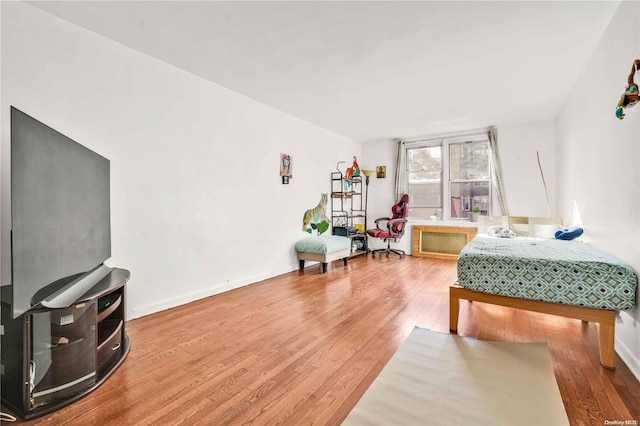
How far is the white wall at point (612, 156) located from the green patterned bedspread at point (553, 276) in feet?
0.44

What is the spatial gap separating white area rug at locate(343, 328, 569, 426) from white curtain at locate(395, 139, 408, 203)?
4.41 m

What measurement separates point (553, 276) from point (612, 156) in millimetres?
1164

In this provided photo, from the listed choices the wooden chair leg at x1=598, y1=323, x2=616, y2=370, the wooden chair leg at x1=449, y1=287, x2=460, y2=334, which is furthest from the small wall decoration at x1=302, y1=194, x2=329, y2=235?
the wooden chair leg at x1=598, y1=323, x2=616, y2=370

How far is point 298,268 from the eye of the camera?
480 centimetres

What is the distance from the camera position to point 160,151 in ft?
9.50

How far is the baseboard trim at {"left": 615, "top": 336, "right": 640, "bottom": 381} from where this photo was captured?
1791 mm

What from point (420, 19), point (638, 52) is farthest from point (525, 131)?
point (420, 19)

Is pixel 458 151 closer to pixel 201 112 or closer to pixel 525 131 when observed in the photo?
pixel 525 131

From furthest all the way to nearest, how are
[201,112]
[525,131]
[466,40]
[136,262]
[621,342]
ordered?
[525,131], [201,112], [136,262], [466,40], [621,342]

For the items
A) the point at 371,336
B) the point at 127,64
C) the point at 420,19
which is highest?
the point at 420,19

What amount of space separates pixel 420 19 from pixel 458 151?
4.20 m

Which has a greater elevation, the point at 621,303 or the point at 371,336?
the point at 621,303

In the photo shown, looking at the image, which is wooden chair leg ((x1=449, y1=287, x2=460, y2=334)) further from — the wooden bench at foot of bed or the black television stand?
the black television stand

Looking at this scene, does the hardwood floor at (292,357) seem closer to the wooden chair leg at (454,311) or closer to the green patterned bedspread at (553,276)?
the wooden chair leg at (454,311)
